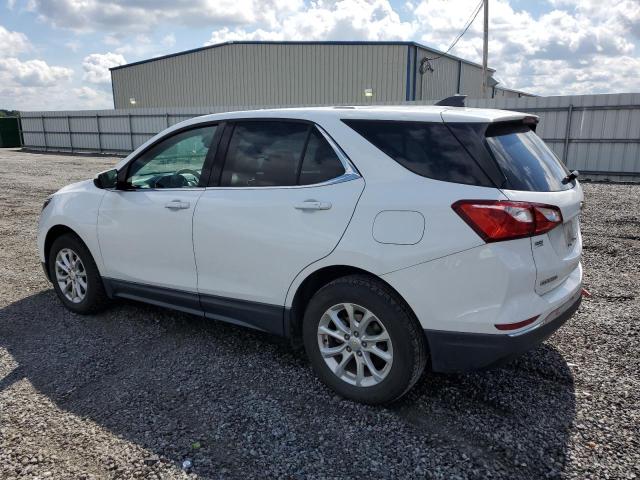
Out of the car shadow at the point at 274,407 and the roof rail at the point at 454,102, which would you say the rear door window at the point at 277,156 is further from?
the car shadow at the point at 274,407

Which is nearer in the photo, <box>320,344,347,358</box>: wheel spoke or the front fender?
<box>320,344,347,358</box>: wheel spoke

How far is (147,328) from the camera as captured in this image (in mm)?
4332

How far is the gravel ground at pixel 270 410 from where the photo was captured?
8.52 ft

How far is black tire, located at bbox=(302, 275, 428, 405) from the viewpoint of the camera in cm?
283

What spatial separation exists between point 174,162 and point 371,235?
2.03 meters

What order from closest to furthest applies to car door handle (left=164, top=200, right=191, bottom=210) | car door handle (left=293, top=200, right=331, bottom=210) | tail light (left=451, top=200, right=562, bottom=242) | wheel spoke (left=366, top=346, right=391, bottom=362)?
1. tail light (left=451, top=200, right=562, bottom=242)
2. wheel spoke (left=366, top=346, right=391, bottom=362)
3. car door handle (left=293, top=200, right=331, bottom=210)
4. car door handle (left=164, top=200, right=191, bottom=210)

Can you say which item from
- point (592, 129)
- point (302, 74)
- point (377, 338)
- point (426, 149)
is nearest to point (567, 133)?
point (592, 129)

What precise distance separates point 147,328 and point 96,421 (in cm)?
138

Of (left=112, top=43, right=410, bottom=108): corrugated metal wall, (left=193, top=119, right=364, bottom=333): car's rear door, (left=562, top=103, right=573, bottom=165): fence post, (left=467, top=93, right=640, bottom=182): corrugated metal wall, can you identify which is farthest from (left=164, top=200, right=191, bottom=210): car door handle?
(left=112, top=43, right=410, bottom=108): corrugated metal wall

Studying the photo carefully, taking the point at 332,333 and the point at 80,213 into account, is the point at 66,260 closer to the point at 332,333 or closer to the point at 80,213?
the point at 80,213

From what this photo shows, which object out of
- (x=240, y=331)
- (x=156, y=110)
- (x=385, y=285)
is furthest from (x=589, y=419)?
(x=156, y=110)

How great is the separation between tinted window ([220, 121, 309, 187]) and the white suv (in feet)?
0.03

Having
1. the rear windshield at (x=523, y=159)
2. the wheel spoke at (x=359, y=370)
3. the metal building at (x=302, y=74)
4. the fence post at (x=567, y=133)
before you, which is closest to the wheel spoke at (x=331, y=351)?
the wheel spoke at (x=359, y=370)

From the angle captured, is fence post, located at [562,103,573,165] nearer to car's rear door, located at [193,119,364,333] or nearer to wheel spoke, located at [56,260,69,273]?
car's rear door, located at [193,119,364,333]
